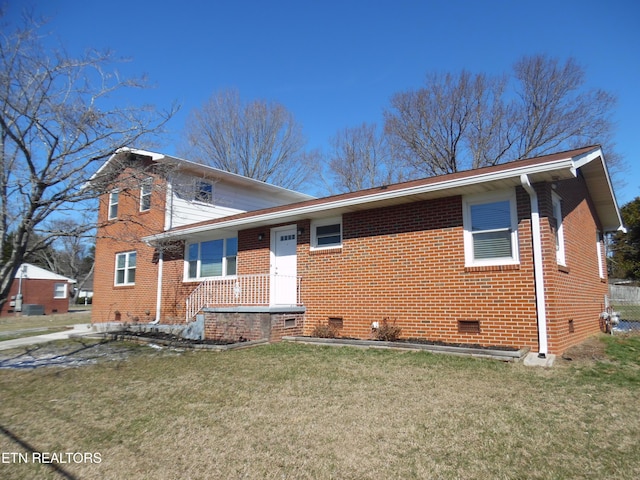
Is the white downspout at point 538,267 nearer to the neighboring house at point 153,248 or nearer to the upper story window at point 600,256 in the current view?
the upper story window at point 600,256

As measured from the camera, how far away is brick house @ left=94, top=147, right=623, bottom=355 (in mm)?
7648

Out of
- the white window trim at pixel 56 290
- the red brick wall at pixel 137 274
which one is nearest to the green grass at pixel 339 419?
the red brick wall at pixel 137 274

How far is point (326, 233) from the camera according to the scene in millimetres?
11016

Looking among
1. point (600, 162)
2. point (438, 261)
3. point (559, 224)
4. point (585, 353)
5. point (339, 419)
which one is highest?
point (600, 162)

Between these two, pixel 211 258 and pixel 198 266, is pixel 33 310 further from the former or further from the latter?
pixel 211 258

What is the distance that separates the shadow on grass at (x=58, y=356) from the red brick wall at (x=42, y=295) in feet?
97.0

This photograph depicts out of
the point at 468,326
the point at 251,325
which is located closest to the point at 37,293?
the point at 251,325

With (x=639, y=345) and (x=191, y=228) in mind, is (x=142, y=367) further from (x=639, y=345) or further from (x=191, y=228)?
(x=639, y=345)

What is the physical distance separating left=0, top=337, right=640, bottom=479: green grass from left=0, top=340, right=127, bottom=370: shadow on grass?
1.14 meters

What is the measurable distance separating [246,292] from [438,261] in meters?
5.30

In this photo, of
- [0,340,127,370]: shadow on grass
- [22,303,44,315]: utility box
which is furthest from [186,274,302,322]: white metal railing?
[22,303,44,315]: utility box

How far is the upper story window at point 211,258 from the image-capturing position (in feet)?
44.1

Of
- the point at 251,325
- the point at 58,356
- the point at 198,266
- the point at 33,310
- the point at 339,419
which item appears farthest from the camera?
the point at 33,310

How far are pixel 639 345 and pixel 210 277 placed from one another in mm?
11159
